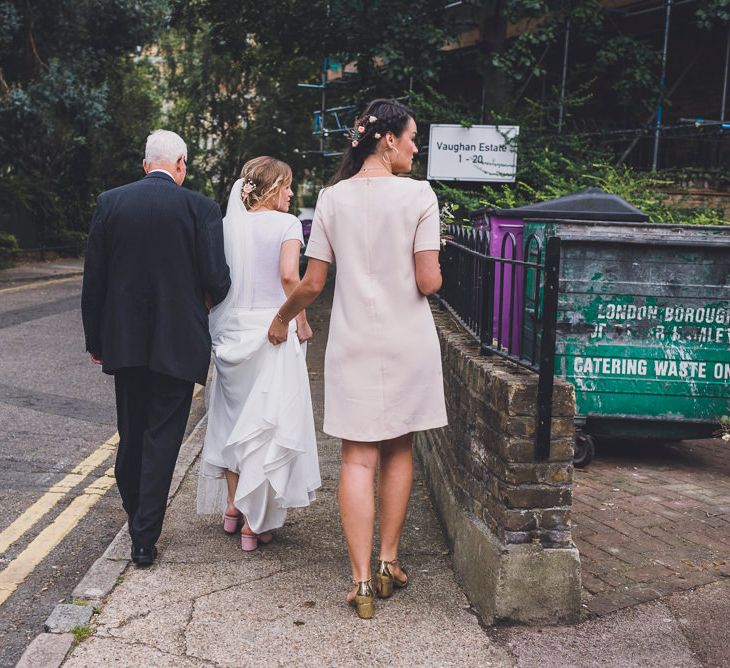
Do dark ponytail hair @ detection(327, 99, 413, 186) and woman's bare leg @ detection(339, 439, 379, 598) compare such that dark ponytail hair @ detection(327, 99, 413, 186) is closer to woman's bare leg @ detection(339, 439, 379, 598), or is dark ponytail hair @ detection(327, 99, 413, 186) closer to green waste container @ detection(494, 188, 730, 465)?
woman's bare leg @ detection(339, 439, 379, 598)

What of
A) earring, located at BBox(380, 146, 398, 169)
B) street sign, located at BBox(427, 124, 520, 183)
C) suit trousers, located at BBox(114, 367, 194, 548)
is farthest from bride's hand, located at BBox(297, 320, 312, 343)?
street sign, located at BBox(427, 124, 520, 183)

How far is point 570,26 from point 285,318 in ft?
42.6

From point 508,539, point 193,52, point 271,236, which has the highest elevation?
point 193,52

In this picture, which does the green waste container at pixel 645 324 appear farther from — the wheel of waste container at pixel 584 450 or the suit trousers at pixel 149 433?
the suit trousers at pixel 149 433

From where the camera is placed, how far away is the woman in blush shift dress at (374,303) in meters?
3.66

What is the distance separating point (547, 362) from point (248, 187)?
186 centimetres

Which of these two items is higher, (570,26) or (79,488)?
(570,26)

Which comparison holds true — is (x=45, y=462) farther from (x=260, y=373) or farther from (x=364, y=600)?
(x=364, y=600)

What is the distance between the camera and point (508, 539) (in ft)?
11.9

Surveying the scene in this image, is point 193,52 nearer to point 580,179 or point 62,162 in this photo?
point 62,162

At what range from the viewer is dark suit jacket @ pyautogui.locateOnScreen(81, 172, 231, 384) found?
13.7 ft

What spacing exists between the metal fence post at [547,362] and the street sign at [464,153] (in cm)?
755

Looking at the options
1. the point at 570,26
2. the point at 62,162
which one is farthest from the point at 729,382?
the point at 62,162

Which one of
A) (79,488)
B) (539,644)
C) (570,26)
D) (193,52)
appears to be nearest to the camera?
(539,644)
